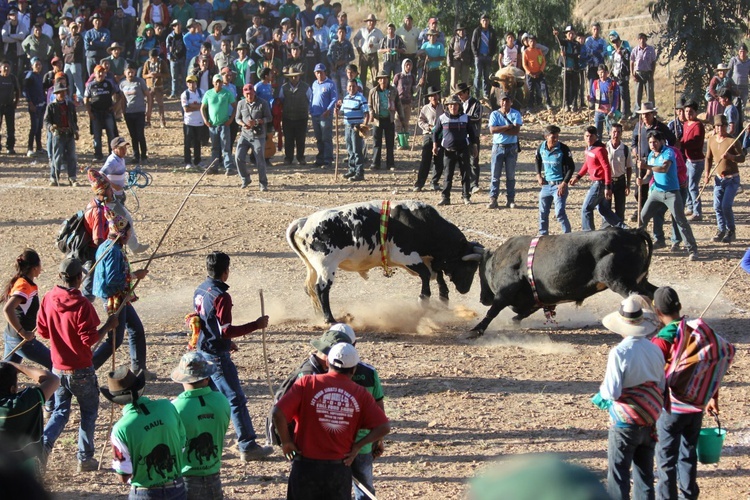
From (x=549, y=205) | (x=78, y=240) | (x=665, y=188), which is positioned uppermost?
(x=665, y=188)

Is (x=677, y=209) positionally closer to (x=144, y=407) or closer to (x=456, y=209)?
(x=456, y=209)

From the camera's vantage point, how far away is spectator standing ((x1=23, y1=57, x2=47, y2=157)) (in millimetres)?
22703

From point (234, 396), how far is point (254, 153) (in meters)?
11.5

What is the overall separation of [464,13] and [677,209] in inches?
570

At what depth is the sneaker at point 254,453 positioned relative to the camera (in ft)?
28.6

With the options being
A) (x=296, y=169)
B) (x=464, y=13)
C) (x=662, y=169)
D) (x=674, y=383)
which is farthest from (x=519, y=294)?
(x=464, y=13)

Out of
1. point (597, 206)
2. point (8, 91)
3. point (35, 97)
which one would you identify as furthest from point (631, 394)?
point (35, 97)

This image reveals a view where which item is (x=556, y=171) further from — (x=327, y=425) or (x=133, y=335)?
(x=327, y=425)

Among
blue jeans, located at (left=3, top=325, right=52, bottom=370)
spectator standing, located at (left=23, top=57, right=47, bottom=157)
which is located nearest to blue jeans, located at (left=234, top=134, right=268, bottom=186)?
spectator standing, located at (left=23, top=57, right=47, bottom=157)

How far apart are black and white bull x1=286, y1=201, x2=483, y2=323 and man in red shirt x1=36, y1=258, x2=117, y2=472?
4305 mm

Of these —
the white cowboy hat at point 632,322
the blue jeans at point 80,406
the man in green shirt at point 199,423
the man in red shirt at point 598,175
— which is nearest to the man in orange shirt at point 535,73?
the man in red shirt at point 598,175

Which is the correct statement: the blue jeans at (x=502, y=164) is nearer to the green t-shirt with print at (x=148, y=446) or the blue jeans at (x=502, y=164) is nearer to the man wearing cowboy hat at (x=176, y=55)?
the man wearing cowboy hat at (x=176, y=55)

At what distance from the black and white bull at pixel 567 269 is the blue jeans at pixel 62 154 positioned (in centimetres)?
1061

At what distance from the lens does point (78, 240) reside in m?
11.0
